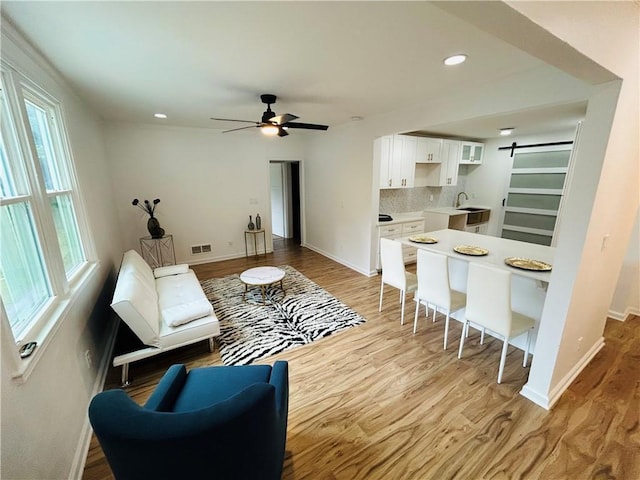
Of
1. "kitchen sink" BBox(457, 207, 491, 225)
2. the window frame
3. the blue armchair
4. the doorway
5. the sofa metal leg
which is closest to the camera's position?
the blue armchair

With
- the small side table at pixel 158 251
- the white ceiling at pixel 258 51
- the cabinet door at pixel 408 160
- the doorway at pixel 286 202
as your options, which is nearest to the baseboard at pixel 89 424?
the small side table at pixel 158 251

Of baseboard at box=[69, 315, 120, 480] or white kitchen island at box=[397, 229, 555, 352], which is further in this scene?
white kitchen island at box=[397, 229, 555, 352]

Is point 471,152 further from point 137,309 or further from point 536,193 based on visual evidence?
point 137,309

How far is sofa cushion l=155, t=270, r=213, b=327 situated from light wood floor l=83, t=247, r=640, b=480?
440 mm

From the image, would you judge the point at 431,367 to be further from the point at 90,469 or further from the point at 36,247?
the point at 36,247

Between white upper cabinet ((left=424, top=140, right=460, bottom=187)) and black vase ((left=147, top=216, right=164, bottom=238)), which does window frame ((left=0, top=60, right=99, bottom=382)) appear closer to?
black vase ((left=147, top=216, right=164, bottom=238))

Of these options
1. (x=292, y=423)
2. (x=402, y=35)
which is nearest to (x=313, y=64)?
(x=402, y=35)

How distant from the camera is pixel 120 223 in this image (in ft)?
14.9

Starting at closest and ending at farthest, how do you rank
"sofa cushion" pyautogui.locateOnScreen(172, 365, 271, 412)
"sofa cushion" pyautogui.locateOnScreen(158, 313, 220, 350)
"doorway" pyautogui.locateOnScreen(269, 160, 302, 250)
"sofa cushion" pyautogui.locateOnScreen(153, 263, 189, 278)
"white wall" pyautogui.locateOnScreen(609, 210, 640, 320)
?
"sofa cushion" pyautogui.locateOnScreen(172, 365, 271, 412), "sofa cushion" pyautogui.locateOnScreen(158, 313, 220, 350), "white wall" pyautogui.locateOnScreen(609, 210, 640, 320), "sofa cushion" pyautogui.locateOnScreen(153, 263, 189, 278), "doorway" pyautogui.locateOnScreen(269, 160, 302, 250)

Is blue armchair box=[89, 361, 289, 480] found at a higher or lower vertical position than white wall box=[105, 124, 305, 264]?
lower

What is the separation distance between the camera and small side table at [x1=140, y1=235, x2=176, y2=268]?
4746 millimetres

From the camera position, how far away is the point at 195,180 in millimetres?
5012

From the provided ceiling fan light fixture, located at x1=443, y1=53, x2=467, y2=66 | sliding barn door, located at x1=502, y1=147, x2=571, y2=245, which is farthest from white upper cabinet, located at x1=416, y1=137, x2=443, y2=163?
ceiling fan light fixture, located at x1=443, y1=53, x2=467, y2=66

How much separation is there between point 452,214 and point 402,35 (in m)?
4.30
